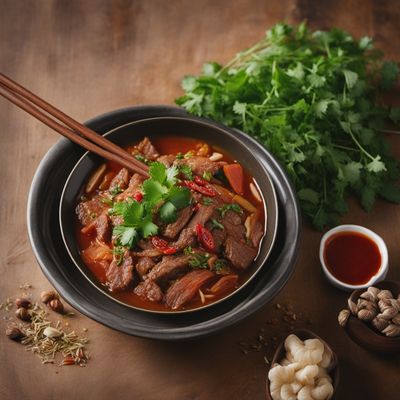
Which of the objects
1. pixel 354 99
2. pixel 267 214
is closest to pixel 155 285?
pixel 267 214

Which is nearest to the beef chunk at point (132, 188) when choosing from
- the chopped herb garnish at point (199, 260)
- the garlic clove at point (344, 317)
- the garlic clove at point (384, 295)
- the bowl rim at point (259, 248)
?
the bowl rim at point (259, 248)

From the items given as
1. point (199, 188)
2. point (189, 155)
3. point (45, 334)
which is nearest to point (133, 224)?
point (199, 188)

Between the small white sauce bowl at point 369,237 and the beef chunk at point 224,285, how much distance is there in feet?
2.70

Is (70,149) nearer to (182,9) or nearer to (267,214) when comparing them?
(267,214)

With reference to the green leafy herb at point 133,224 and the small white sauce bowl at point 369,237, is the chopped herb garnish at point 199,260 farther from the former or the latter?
the small white sauce bowl at point 369,237

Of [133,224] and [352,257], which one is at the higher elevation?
[133,224]

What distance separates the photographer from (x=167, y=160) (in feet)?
15.6

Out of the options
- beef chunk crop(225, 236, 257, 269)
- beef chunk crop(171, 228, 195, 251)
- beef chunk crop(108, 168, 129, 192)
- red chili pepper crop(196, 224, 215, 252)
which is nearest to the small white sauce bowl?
beef chunk crop(225, 236, 257, 269)

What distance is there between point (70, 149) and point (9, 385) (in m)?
1.76

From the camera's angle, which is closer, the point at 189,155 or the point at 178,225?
the point at 178,225

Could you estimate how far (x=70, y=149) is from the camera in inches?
190

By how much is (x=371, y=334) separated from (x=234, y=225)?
47.7 inches

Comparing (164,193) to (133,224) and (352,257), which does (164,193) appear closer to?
(133,224)

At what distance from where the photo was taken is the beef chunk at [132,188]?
454 centimetres
